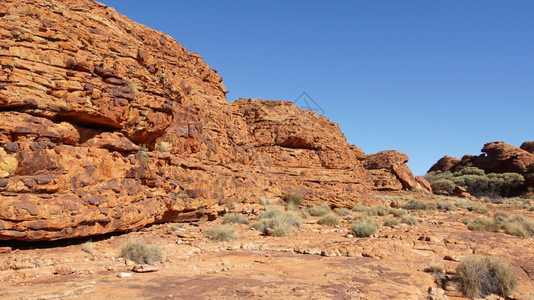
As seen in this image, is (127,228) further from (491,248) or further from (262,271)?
(491,248)

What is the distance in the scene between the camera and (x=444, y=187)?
163ft

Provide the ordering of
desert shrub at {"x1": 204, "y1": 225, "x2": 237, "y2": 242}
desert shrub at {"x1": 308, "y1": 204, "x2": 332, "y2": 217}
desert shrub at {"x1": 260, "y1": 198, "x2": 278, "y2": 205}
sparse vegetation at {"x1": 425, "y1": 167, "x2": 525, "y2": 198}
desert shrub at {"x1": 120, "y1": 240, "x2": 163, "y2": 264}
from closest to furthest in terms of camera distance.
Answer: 1. desert shrub at {"x1": 120, "y1": 240, "x2": 163, "y2": 264}
2. desert shrub at {"x1": 204, "y1": 225, "x2": 237, "y2": 242}
3. desert shrub at {"x1": 260, "y1": 198, "x2": 278, "y2": 205}
4. desert shrub at {"x1": 308, "y1": 204, "x2": 332, "y2": 217}
5. sparse vegetation at {"x1": 425, "y1": 167, "x2": 525, "y2": 198}

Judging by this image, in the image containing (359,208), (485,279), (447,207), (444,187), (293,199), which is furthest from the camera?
(444,187)

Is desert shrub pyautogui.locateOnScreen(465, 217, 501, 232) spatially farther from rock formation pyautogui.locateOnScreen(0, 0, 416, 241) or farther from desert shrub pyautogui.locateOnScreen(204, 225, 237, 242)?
desert shrub pyautogui.locateOnScreen(204, 225, 237, 242)

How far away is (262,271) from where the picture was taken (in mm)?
7559

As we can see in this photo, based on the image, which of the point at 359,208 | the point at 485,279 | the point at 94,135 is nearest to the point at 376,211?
the point at 359,208

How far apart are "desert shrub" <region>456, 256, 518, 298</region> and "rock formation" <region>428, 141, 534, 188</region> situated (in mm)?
48944

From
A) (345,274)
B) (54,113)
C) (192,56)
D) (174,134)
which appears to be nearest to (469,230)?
(345,274)

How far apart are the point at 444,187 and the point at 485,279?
48.4 metres

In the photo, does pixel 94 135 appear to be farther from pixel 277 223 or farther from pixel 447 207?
pixel 447 207

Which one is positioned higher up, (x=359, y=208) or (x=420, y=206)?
(x=420, y=206)

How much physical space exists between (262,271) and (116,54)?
30.0 ft

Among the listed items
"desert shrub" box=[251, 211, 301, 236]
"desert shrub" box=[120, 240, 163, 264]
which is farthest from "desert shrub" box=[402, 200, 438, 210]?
→ "desert shrub" box=[120, 240, 163, 264]

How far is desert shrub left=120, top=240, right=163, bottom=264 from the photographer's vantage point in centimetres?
779
